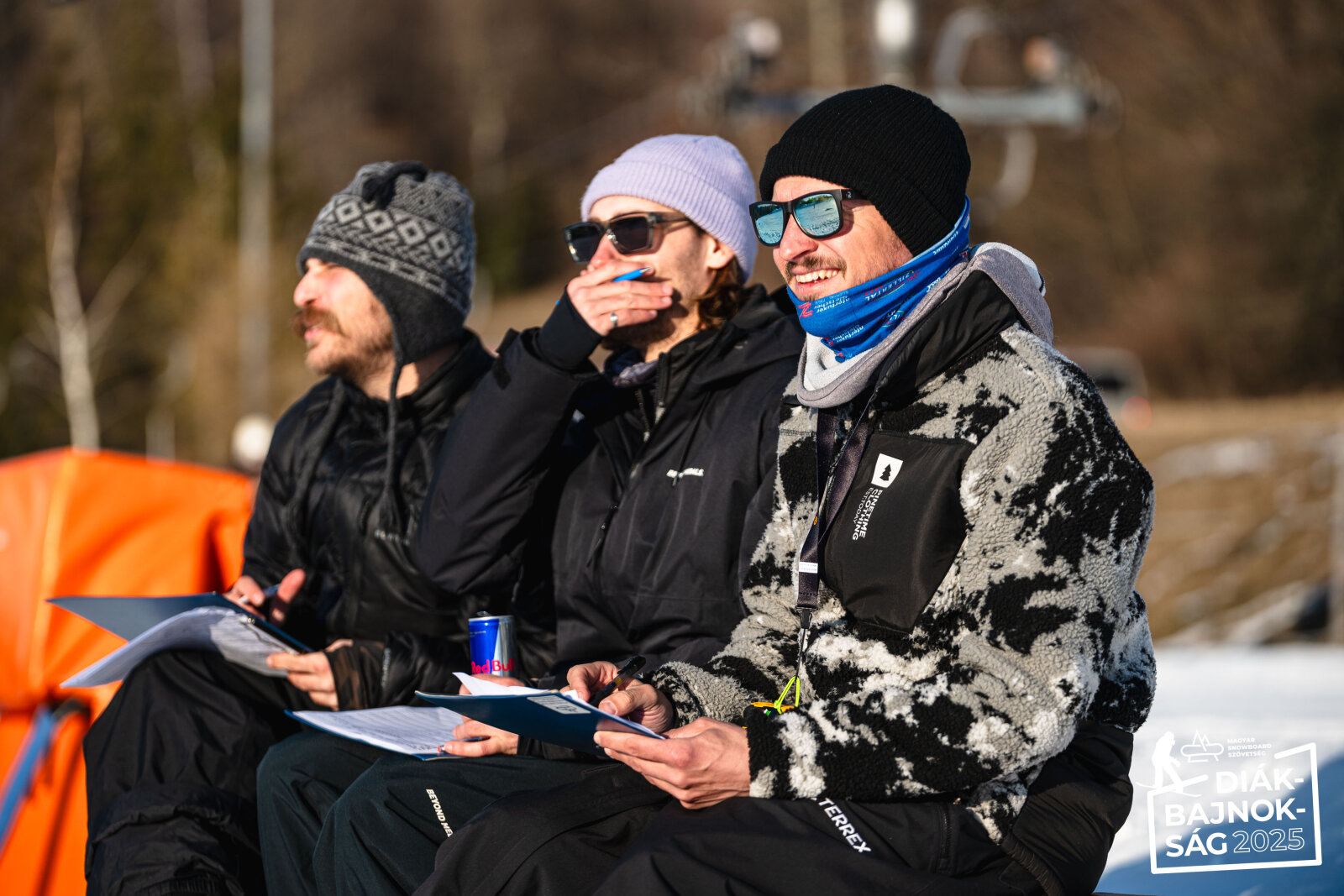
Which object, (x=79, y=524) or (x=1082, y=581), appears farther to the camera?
(x=79, y=524)

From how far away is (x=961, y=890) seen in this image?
76.1 inches

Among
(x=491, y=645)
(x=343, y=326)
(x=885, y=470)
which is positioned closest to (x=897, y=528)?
(x=885, y=470)

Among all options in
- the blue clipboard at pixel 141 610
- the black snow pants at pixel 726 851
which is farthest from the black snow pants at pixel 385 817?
the blue clipboard at pixel 141 610

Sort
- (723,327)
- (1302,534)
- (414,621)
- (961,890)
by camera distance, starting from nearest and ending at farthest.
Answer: (961,890), (723,327), (414,621), (1302,534)

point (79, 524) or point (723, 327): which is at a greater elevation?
point (723, 327)

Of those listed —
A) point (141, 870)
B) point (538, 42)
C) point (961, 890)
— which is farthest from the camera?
point (538, 42)

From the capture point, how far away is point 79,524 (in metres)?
4.18

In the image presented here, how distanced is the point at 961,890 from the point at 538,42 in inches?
1549

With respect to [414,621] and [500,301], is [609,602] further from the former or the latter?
[500,301]

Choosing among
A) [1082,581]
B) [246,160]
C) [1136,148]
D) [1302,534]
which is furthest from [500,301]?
[1082,581]

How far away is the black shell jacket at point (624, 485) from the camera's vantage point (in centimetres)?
282

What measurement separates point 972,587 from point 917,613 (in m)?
0.10

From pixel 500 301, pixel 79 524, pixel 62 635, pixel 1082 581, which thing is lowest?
pixel 500 301

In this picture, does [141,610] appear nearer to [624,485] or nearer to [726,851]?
[624,485]
